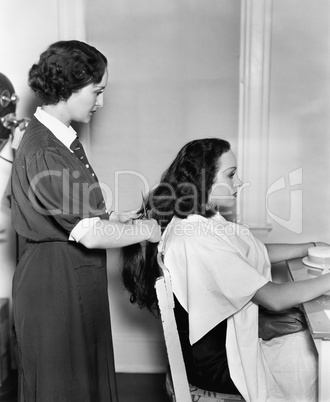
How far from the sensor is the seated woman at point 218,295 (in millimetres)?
1524

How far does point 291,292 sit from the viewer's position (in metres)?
1.51

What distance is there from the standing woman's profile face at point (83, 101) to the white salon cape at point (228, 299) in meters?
0.45

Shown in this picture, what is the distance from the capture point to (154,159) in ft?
8.27

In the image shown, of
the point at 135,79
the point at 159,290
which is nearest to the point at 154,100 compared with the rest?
the point at 135,79

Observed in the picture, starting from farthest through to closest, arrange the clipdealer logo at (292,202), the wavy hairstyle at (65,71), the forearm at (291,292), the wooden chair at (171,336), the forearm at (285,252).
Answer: the clipdealer logo at (292,202)
the forearm at (285,252)
the wavy hairstyle at (65,71)
the forearm at (291,292)
the wooden chair at (171,336)

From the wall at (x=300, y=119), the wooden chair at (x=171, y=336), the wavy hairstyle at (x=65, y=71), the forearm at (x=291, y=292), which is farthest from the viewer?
the wall at (x=300, y=119)

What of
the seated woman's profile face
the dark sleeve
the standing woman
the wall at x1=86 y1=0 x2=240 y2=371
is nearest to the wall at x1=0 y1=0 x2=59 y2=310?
the wall at x1=86 y1=0 x2=240 y2=371

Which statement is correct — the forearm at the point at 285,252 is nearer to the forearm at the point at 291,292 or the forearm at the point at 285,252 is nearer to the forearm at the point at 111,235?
the forearm at the point at 291,292

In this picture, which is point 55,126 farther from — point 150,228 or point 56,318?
point 56,318

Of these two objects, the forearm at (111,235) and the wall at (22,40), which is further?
the wall at (22,40)

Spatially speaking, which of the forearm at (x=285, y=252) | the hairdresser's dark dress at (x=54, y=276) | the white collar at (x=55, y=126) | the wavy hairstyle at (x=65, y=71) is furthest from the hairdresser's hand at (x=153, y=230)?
the forearm at (x=285, y=252)

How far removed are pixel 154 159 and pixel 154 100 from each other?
0.85ft

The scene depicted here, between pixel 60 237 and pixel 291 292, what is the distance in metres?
0.66

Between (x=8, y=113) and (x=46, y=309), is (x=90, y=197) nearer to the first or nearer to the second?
(x=46, y=309)
